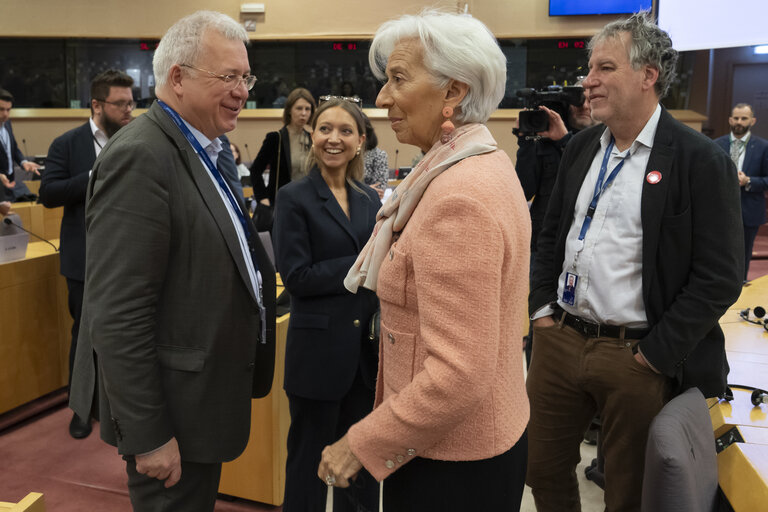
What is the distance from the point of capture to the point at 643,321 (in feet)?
6.12

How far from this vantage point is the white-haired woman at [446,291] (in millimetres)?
1043

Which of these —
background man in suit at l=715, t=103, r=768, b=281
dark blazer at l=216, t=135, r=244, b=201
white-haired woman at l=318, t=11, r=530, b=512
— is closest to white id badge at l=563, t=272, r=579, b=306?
white-haired woman at l=318, t=11, r=530, b=512

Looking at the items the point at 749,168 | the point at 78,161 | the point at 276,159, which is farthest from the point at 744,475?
the point at 749,168

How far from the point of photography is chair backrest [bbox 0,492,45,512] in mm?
1185

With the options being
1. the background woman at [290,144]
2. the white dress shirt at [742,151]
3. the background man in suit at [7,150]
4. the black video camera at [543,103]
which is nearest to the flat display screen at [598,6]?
the white dress shirt at [742,151]

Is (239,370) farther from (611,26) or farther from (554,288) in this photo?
(611,26)

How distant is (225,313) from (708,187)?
130cm

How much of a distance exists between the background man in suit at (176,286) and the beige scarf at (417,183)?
35 centimetres

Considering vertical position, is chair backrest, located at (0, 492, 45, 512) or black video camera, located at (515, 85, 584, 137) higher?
black video camera, located at (515, 85, 584, 137)

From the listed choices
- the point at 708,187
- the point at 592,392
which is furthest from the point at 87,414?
the point at 708,187

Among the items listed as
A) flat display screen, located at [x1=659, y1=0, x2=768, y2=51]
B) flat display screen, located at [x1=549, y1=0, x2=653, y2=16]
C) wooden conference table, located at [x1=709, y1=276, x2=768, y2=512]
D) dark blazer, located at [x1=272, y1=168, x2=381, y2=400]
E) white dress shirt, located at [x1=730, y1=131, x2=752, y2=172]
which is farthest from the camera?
flat display screen, located at [x1=549, y1=0, x2=653, y2=16]

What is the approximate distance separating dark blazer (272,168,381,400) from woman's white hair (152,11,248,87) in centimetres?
70

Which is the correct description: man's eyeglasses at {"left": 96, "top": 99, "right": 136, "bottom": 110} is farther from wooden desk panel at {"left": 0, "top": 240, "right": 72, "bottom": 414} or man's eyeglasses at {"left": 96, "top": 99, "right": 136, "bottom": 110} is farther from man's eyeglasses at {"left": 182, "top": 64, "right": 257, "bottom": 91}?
man's eyeglasses at {"left": 182, "top": 64, "right": 257, "bottom": 91}

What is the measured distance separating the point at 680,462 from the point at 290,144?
325cm
